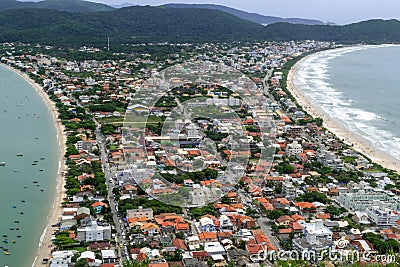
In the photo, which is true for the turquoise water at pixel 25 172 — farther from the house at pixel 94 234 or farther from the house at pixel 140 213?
the house at pixel 140 213

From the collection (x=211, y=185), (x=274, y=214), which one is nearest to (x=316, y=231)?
(x=274, y=214)

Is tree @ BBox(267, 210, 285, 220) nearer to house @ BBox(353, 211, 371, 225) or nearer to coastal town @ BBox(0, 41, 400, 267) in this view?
coastal town @ BBox(0, 41, 400, 267)

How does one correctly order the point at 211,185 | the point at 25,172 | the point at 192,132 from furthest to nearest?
the point at 192,132
the point at 25,172
the point at 211,185

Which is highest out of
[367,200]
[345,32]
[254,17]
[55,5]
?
[55,5]

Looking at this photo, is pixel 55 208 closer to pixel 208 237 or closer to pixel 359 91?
pixel 208 237

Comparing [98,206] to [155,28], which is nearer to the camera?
[98,206]

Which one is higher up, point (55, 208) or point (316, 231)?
point (316, 231)

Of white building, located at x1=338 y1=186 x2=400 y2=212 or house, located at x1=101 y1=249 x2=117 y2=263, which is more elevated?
white building, located at x1=338 y1=186 x2=400 y2=212

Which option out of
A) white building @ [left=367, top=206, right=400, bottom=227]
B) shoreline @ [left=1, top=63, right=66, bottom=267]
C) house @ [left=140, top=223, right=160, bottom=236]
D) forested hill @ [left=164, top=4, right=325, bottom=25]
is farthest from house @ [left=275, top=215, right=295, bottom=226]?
forested hill @ [left=164, top=4, right=325, bottom=25]
